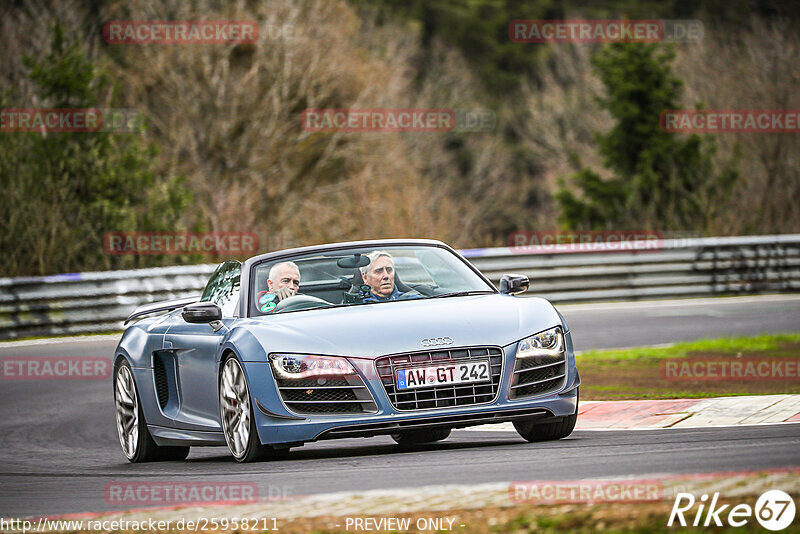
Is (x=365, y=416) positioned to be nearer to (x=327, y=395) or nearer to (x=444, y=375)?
(x=327, y=395)

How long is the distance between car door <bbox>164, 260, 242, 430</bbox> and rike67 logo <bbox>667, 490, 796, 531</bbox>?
415 cm

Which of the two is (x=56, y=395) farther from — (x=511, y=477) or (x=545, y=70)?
(x=545, y=70)

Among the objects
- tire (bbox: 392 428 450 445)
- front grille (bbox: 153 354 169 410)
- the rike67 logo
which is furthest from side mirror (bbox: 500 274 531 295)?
the rike67 logo

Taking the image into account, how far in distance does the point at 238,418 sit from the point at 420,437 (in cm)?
188

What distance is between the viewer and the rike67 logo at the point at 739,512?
5629mm

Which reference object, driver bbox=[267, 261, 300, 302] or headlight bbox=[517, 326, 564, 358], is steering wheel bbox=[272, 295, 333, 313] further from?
headlight bbox=[517, 326, 564, 358]

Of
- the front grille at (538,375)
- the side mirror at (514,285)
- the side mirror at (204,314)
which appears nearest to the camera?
the front grille at (538,375)

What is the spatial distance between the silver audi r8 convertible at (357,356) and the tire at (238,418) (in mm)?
12

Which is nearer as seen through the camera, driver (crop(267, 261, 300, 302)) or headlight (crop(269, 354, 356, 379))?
headlight (crop(269, 354, 356, 379))

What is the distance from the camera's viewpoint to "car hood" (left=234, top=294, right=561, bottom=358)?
339 inches

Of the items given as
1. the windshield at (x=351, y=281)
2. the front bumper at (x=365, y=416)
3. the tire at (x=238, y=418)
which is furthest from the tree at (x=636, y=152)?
the front bumper at (x=365, y=416)

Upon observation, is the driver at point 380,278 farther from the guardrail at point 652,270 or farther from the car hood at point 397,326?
the guardrail at point 652,270

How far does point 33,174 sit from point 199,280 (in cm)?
442

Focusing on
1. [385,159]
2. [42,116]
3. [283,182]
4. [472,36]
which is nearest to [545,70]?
[472,36]
